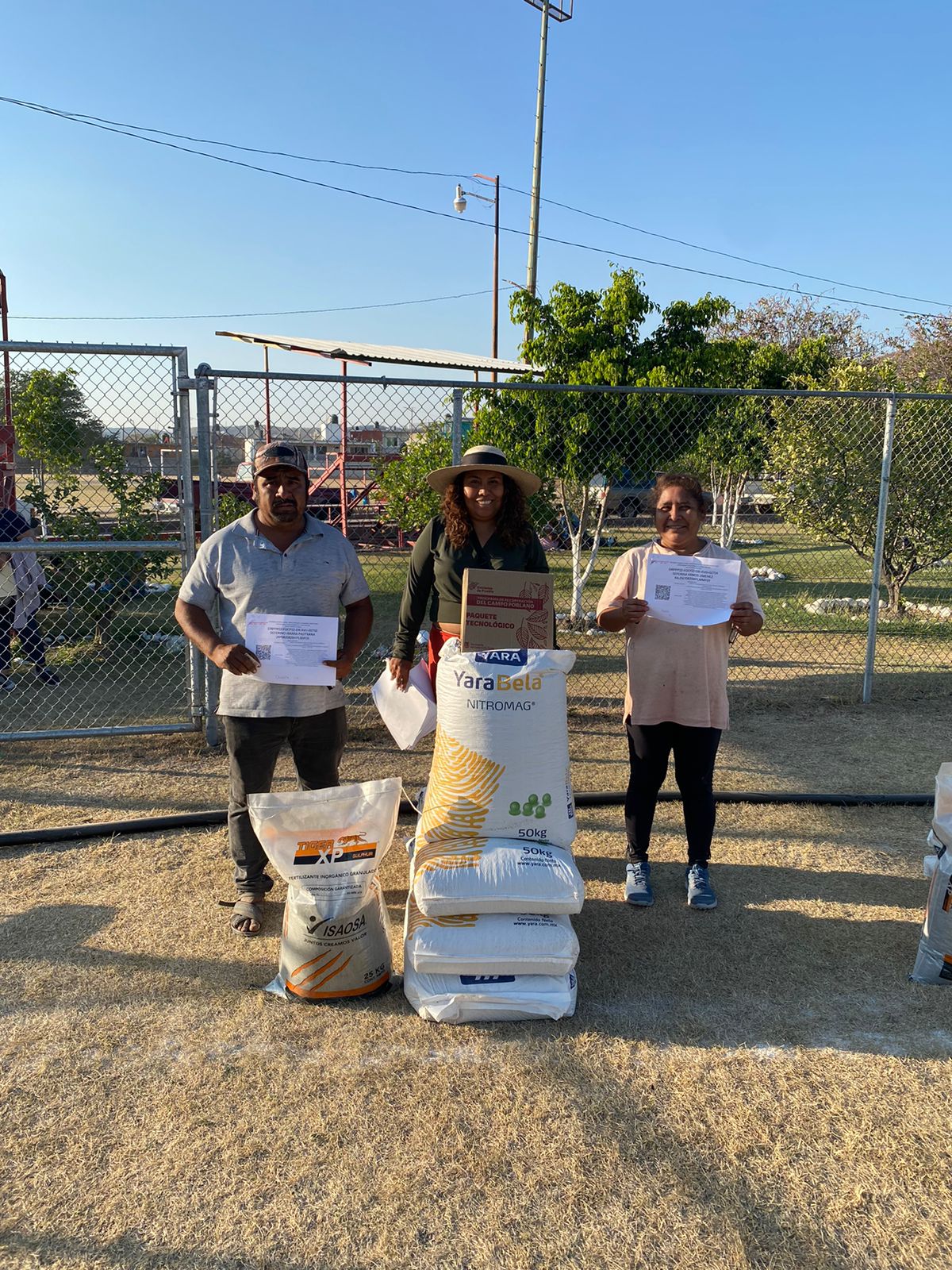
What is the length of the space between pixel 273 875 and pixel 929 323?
3084cm

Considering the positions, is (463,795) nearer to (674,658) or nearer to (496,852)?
(496,852)

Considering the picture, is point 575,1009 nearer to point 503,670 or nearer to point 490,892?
point 490,892

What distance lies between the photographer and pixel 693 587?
345cm

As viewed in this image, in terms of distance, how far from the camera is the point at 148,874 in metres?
3.96

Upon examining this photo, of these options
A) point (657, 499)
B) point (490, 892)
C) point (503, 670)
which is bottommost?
point (490, 892)

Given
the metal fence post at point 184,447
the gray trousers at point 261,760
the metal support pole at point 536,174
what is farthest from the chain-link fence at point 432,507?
the metal support pole at point 536,174

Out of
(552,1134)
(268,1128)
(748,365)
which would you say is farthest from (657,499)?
(748,365)

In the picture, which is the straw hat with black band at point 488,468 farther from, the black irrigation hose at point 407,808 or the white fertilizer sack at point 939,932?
the white fertilizer sack at point 939,932

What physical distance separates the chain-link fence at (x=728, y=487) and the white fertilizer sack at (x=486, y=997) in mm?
3568

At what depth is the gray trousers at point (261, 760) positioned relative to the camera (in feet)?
11.3

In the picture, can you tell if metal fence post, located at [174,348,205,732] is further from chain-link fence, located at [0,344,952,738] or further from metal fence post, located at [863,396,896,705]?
metal fence post, located at [863,396,896,705]

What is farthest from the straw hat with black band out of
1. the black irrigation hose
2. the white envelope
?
the black irrigation hose

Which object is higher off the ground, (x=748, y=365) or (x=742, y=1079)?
(x=748, y=365)

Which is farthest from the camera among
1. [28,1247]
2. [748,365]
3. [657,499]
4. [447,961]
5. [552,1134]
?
[748,365]
